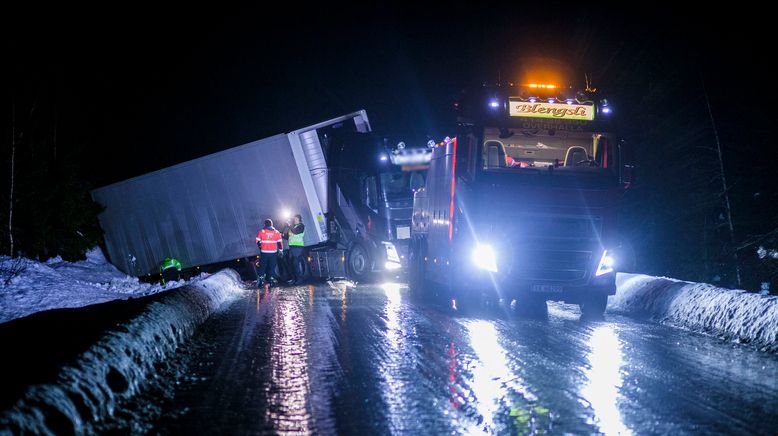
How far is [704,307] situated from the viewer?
35.8 ft

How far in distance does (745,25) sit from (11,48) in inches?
904

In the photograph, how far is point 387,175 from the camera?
861 inches

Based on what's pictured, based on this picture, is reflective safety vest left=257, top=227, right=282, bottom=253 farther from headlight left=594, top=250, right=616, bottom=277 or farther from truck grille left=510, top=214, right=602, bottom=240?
headlight left=594, top=250, right=616, bottom=277

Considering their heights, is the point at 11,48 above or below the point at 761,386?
→ above

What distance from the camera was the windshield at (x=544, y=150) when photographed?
1213cm

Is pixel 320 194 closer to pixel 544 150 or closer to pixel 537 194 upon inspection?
pixel 544 150

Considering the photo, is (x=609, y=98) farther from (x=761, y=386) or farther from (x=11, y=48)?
(x=11, y=48)

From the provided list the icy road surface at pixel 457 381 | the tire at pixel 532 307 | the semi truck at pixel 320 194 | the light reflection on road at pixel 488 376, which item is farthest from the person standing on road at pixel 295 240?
the light reflection on road at pixel 488 376

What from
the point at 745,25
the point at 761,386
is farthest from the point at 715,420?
the point at 745,25

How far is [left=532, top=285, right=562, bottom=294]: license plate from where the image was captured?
11.9 metres

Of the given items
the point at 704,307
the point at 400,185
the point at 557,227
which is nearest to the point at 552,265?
the point at 557,227

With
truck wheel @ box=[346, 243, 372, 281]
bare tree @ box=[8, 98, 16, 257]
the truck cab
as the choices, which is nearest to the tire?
the truck cab

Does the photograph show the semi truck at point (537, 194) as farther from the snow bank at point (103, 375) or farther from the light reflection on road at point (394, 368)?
the snow bank at point (103, 375)

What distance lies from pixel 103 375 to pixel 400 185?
16.2 meters
